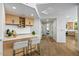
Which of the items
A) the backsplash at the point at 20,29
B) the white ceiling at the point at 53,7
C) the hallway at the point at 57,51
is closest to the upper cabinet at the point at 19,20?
the backsplash at the point at 20,29

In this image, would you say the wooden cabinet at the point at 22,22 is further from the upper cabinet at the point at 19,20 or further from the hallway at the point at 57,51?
the hallway at the point at 57,51

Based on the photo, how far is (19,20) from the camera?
4004 millimetres

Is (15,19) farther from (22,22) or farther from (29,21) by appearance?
(29,21)

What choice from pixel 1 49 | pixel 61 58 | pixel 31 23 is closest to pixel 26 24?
pixel 31 23

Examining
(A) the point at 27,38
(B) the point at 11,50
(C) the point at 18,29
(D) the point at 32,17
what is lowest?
(B) the point at 11,50

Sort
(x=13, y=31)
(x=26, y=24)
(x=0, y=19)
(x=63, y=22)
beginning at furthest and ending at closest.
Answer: (x=63, y=22)
(x=26, y=24)
(x=13, y=31)
(x=0, y=19)

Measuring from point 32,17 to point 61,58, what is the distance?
9.65 feet

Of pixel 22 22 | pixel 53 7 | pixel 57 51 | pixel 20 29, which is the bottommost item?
pixel 57 51

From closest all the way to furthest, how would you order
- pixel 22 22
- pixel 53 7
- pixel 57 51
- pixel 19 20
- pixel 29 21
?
1. pixel 19 20
2. pixel 22 22
3. pixel 29 21
4. pixel 57 51
5. pixel 53 7

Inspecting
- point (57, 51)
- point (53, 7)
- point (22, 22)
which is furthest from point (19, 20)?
point (57, 51)

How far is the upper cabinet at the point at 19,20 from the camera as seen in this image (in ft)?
12.1

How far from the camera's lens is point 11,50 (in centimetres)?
316

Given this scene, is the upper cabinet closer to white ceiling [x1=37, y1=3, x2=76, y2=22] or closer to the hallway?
white ceiling [x1=37, y1=3, x2=76, y2=22]

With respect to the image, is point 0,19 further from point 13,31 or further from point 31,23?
point 31,23
